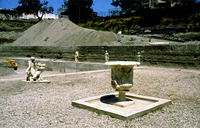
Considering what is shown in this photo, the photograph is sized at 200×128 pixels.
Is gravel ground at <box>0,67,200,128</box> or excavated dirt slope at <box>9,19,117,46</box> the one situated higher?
Answer: excavated dirt slope at <box>9,19,117,46</box>

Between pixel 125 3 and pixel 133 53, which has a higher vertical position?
pixel 125 3

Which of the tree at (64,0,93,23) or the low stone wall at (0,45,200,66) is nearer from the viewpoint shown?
the low stone wall at (0,45,200,66)

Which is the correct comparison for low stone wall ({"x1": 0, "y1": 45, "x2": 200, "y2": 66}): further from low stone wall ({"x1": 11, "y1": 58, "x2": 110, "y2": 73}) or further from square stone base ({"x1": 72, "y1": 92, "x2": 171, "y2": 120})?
square stone base ({"x1": 72, "y1": 92, "x2": 171, "y2": 120})

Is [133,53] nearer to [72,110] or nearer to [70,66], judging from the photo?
[70,66]

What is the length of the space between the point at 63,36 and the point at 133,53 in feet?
48.0

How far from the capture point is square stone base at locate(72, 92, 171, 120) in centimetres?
418

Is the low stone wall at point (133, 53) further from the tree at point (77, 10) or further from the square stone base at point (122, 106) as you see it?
the tree at point (77, 10)

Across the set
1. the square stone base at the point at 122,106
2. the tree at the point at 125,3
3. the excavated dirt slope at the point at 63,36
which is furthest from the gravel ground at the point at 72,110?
the tree at the point at 125,3

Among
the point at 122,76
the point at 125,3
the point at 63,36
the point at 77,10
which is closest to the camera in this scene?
the point at 122,76

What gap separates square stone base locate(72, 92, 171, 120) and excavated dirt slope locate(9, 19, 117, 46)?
54.2 feet

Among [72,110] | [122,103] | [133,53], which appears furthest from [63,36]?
[122,103]

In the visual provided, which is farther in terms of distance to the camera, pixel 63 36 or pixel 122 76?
pixel 63 36

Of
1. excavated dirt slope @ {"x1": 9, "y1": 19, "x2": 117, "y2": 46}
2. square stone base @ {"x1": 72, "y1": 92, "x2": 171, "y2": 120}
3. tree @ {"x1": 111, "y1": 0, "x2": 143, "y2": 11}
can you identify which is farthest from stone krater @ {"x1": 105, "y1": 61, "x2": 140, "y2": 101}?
tree @ {"x1": 111, "y1": 0, "x2": 143, "y2": 11}

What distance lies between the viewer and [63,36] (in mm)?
27281
